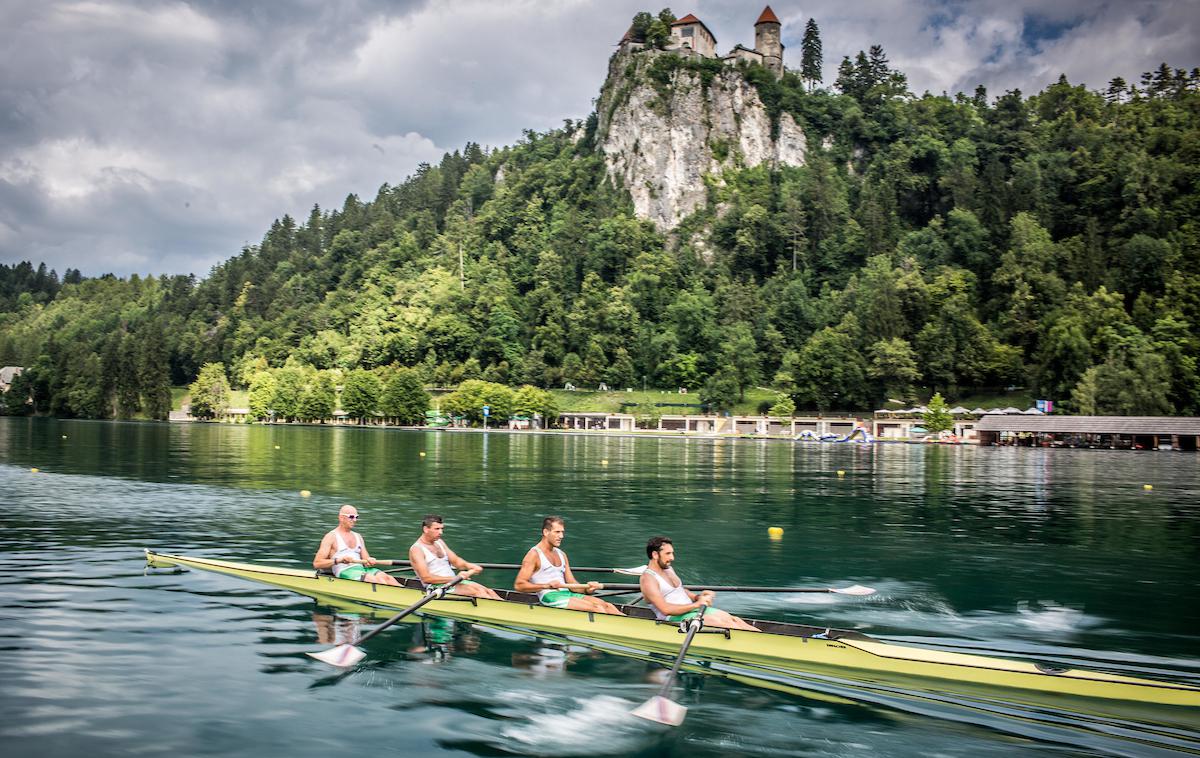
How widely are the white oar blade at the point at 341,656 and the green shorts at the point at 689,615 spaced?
5.48 metres

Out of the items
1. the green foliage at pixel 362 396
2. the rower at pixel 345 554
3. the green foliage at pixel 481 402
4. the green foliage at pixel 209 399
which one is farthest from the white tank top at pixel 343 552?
the green foliage at pixel 209 399

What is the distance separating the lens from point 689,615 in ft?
49.1

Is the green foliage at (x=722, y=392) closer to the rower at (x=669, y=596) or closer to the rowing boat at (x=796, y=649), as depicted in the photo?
the rowing boat at (x=796, y=649)

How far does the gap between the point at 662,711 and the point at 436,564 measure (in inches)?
281

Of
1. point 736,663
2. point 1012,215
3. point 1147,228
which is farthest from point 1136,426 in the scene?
point 736,663

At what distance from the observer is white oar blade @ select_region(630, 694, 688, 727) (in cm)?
1230

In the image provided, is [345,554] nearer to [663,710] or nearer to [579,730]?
[579,730]

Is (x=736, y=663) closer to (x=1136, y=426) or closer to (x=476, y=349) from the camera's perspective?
(x=1136, y=426)

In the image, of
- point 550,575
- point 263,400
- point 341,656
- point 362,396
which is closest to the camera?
point 341,656

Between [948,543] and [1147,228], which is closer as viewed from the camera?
[948,543]

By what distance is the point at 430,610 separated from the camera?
57.6 ft

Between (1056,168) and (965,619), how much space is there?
177290 millimetres

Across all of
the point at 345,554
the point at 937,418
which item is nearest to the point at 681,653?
the point at 345,554

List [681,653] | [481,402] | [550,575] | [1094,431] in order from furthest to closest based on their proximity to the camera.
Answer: [481,402]
[1094,431]
[550,575]
[681,653]
